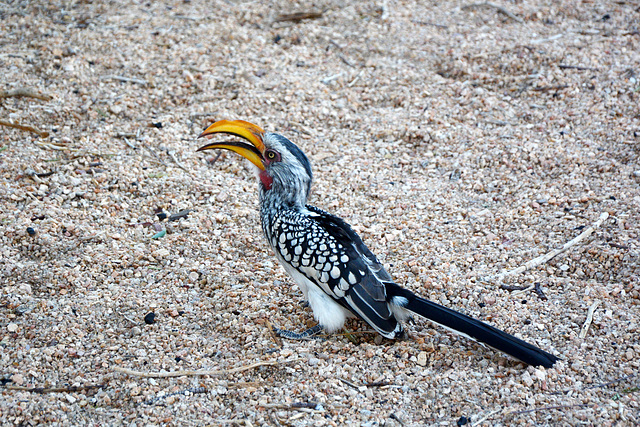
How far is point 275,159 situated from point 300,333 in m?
1.02

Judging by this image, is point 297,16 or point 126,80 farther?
point 297,16

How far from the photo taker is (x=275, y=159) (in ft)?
11.8

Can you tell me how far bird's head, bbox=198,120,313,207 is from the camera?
3545 mm

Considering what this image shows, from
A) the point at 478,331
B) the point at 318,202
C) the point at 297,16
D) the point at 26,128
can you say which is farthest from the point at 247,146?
the point at 297,16

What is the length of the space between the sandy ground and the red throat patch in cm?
60

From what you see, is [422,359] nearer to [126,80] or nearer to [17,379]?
[17,379]

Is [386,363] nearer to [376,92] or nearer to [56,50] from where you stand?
[376,92]

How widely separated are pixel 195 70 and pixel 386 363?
361cm

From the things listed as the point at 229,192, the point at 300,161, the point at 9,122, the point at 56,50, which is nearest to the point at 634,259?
the point at 300,161

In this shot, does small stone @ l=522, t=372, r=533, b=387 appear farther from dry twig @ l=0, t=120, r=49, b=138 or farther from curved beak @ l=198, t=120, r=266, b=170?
dry twig @ l=0, t=120, r=49, b=138

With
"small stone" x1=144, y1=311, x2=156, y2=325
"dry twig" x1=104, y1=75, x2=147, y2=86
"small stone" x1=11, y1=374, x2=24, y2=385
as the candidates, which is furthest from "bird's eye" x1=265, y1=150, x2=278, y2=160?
"dry twig" x1=104, y1=75, x2=147, y2=86

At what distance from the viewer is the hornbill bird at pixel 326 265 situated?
315 cm

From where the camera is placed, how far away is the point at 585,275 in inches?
147

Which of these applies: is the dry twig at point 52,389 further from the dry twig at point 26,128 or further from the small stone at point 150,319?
the dry twig at point 26,128
